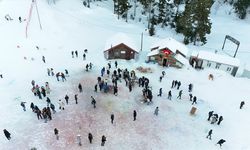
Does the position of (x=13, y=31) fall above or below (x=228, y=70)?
above

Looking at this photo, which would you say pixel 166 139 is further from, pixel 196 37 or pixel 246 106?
pixel 196 37

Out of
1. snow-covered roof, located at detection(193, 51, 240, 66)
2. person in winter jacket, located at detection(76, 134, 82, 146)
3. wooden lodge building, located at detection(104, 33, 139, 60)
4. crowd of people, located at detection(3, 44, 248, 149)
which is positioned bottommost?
person in winter jacket, located at detection(76, 134, 82, 146)

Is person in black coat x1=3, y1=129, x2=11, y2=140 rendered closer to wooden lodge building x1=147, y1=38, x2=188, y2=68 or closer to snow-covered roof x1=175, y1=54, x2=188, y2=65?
wooden lodge building x1=147, y1=38, x2=188, y2=68

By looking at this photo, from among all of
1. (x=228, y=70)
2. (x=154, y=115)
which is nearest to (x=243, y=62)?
(x=228, y=70)

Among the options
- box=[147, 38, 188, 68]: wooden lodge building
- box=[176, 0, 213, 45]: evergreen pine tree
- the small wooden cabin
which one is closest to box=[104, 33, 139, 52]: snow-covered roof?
box=[147, 38, 188, 68]: wooden lodge building

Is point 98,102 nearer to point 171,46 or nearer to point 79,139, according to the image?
point 79,139

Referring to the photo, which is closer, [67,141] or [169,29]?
[67,141]

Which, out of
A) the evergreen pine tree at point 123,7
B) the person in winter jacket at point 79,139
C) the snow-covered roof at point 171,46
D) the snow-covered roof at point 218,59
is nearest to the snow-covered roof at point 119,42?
the snow-covered roof at point 171,46

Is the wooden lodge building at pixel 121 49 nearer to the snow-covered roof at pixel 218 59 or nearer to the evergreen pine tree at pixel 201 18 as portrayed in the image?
the snow-covered roof at pixel 218 59
